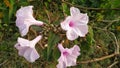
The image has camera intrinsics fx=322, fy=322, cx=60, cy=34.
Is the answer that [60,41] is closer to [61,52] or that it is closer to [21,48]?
[61,52]

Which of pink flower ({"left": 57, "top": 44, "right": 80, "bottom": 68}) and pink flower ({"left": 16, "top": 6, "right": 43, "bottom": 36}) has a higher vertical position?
pink flower ({"left": 16, "top": 6, "right": 43, "bottom": 36})

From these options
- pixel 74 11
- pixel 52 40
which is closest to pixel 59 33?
pixel 52 40

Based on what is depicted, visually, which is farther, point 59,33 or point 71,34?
point 59,33

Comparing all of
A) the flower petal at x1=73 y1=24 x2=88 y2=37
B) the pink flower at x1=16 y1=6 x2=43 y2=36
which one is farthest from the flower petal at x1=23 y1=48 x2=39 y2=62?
the flower petal at x1=73 y1=24 x2=88 y2=37

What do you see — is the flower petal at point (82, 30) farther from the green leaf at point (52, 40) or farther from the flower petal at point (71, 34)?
the green leaf at point (52, 40)

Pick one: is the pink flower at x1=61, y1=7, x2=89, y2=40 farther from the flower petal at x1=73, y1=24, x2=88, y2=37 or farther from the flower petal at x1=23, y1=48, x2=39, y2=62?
the flower petal at x1=23, y1=48, x2=39, y2=62

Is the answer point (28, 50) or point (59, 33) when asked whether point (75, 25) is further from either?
point (28, 50)
